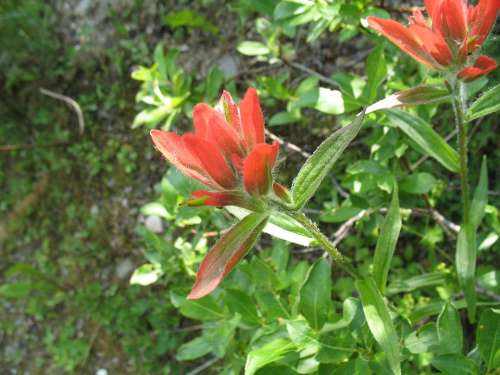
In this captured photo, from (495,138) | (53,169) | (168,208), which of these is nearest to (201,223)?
(168,208)

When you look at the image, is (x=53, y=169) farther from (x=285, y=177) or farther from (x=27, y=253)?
(x=285, y=177)

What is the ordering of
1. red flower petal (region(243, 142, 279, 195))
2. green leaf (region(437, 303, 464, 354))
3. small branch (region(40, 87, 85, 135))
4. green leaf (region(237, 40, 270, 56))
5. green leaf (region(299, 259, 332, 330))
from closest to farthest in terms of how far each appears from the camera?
red flower petal (region(243, 142, 279, 195))
green leaf (region(437, 303, 464, 354))
green leaf (region(299, 259, 332, 330))
green leaf (region(237, 40, 270, 56))
small branch (region(40, 87, 85, 135))

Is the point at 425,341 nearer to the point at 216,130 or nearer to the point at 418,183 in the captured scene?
the point at 418,183

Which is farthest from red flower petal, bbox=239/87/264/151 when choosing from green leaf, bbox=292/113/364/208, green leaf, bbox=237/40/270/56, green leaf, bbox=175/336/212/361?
green leaf, bbox=237/40/270/56

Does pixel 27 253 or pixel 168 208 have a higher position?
pixel 168 208

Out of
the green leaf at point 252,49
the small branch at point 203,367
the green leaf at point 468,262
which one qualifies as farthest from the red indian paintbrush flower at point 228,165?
the small branch at point 203,367

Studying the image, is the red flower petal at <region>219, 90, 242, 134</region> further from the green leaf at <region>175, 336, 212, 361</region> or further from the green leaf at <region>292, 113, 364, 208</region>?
the green leaf at <region>175, 336, 212, 361</region>
